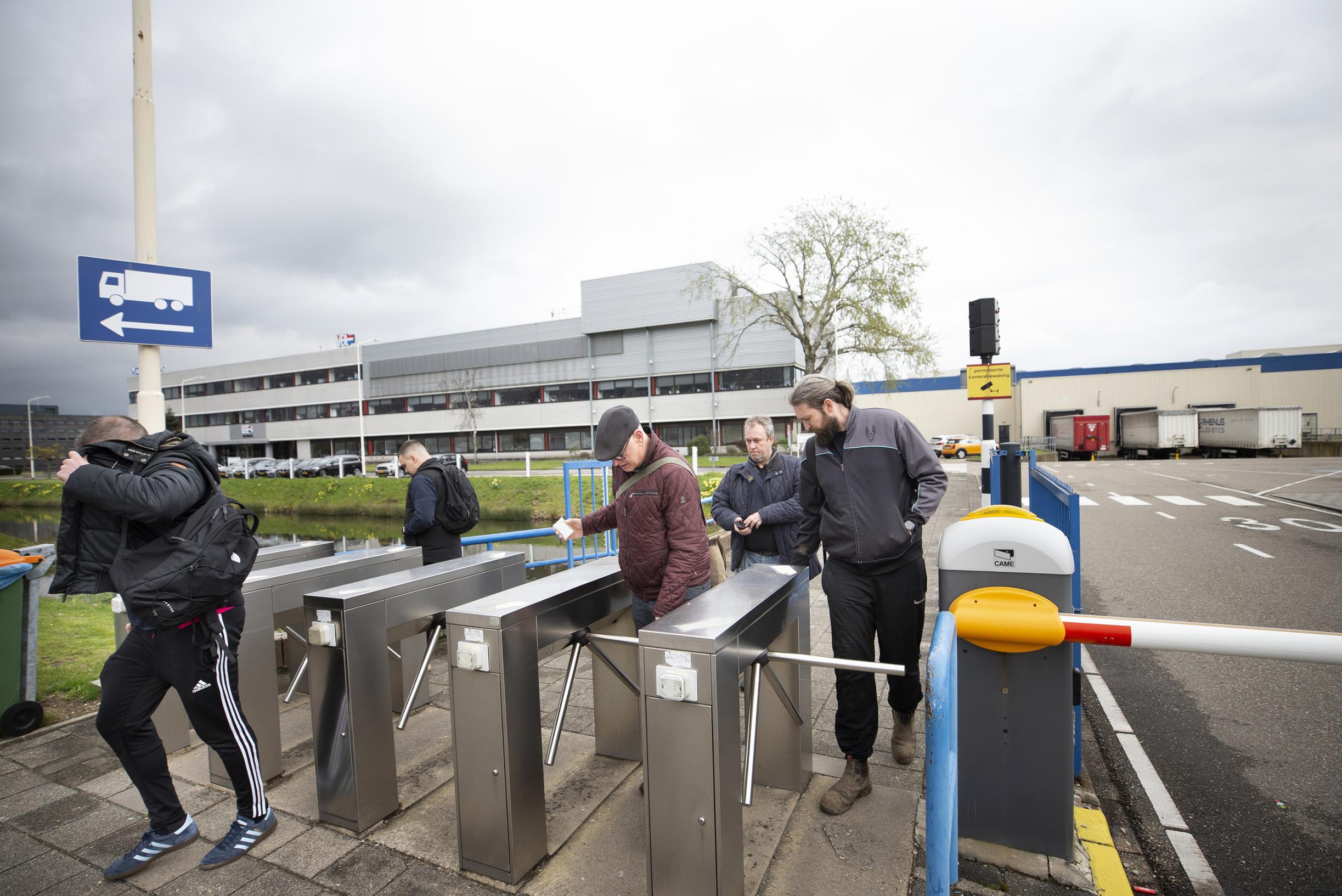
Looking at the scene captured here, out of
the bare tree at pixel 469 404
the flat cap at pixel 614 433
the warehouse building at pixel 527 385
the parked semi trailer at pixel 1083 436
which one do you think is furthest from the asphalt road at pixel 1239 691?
the bare tree at pixel 469 404

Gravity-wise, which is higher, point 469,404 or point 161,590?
point 469,404

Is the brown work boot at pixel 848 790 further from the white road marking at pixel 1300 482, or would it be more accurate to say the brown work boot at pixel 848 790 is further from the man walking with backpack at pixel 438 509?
the white road marking at pixel 1300 482

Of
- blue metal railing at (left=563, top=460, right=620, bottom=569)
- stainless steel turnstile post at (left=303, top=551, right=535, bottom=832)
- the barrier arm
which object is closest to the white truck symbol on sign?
stainless steel turnstile post at (left=303, top=551, right=535, bottom=832)

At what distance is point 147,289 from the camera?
15.1ft

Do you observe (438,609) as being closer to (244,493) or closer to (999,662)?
(999,662)

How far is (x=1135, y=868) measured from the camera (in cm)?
279

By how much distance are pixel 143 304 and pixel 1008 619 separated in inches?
220

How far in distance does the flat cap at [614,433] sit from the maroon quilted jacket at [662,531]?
0.62 ft

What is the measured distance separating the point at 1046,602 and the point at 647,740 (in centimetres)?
160

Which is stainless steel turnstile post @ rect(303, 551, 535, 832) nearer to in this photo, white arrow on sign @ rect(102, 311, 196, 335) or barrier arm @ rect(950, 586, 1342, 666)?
barrier arm @ rect(950, 586, 1342, 666)

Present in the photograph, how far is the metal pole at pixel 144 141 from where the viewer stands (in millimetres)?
4480

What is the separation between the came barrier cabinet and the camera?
2.63m

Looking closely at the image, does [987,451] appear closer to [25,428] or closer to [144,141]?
[144,141]

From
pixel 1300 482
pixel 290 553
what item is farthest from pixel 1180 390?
pixel 290 553
